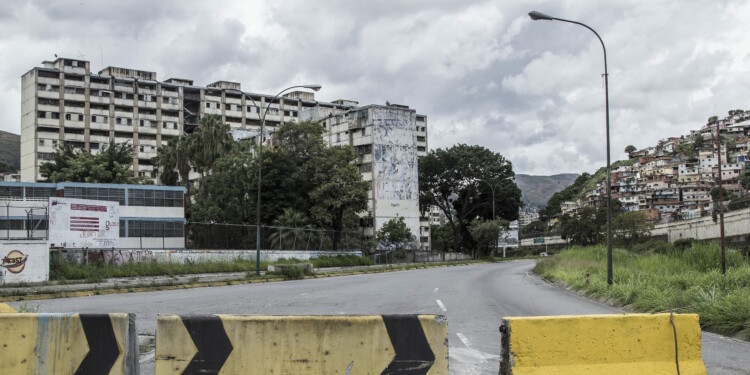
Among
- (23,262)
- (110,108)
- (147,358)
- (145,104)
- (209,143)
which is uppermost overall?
(145,104)

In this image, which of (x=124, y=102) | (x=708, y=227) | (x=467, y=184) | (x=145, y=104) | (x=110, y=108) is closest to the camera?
(x=708, y=227)

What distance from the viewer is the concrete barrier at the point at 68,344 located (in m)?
5.59

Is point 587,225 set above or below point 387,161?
below

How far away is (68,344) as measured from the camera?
5645 millimetres

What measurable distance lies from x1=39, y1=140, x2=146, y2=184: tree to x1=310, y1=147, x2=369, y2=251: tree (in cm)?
2029

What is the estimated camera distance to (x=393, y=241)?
78688mm

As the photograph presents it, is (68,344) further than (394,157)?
No

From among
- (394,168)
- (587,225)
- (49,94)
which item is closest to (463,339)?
(587,225)

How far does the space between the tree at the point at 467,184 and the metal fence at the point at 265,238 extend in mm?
29408

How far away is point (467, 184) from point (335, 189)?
2914cm

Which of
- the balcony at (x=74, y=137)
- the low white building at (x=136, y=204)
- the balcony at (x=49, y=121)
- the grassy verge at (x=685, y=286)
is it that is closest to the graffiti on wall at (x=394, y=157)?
the low white building at (x=136, y=204)

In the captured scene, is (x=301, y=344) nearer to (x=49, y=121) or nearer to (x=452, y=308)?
(x=452, y=308)

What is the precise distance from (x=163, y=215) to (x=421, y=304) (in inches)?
1464

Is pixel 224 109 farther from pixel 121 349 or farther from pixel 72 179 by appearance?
pixel 121 349
